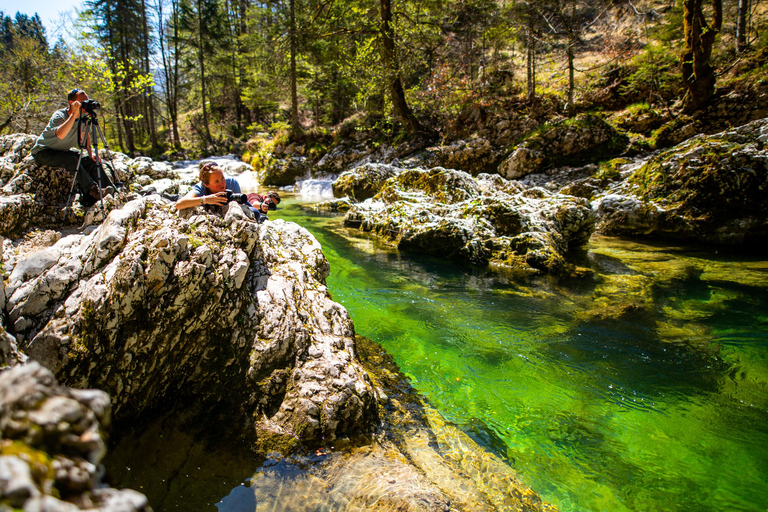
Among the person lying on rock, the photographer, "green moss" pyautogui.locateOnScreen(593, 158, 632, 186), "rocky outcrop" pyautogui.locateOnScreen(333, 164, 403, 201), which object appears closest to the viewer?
the photographer

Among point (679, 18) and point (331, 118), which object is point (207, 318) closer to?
point (679, 18)

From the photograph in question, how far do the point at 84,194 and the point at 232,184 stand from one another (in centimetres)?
178

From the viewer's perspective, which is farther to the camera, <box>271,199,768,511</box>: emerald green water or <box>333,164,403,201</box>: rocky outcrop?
<box>333,164,403,201</box>: rocky outcrop

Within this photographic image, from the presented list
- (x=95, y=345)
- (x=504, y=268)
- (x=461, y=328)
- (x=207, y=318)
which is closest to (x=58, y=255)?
(x=95, y=345)

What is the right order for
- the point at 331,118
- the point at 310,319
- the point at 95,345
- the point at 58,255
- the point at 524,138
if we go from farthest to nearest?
the point at 331,118
the point at 524,138
the point at 310,319
the point at 58,255
the point at 95,345

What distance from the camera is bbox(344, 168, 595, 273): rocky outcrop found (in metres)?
8.03

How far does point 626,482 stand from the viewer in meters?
2.83

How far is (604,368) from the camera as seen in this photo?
13.8 ft

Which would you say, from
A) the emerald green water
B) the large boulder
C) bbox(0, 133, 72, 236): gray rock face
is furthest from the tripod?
the emerald green water

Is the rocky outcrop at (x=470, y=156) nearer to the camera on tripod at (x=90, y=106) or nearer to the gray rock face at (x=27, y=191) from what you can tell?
the camera on tripod at (x=90, y=106)

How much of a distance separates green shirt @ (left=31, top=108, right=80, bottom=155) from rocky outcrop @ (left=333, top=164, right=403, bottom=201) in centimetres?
1047

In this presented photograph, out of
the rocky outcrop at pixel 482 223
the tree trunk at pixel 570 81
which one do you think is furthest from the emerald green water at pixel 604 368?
the tree trunk at pixel 570 81

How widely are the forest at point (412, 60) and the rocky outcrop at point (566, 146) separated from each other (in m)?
1.86

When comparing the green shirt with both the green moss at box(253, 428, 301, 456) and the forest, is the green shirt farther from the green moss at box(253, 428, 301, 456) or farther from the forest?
the forest
